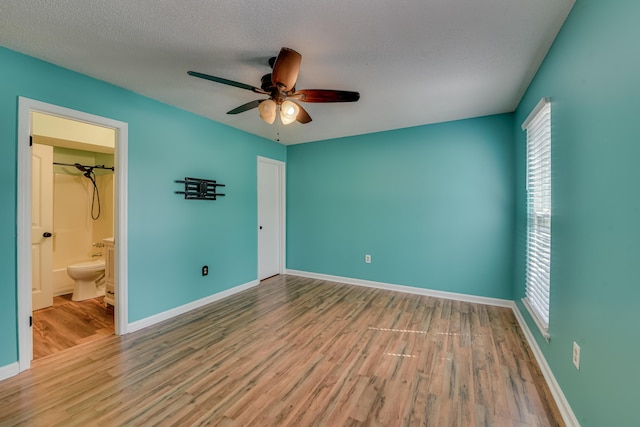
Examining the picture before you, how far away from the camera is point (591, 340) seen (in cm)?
131

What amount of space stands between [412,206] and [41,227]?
4769mm

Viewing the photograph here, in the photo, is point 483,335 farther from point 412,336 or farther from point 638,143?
point 638,143

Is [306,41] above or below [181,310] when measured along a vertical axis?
above

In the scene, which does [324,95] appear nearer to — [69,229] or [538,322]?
[538,322]

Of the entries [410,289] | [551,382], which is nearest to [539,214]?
[551,382]

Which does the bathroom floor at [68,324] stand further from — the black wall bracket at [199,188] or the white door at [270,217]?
the white door at [270,217]

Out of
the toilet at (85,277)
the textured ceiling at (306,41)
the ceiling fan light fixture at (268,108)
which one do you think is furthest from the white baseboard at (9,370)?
the ceiling fan light fixture at (268,108)

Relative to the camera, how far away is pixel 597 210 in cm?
127

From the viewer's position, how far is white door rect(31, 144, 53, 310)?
3.17 metres

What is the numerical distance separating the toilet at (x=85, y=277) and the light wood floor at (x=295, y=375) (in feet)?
5.17

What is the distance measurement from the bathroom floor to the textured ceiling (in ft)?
7.99

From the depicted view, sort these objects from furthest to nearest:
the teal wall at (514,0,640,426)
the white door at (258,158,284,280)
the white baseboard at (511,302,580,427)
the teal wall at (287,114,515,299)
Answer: the white door at (258,158,284,280) < the teal wall at (287,114,515,299) < the white baseboard at (511,302,580,427) < the teal wall at (514,0,640,426)

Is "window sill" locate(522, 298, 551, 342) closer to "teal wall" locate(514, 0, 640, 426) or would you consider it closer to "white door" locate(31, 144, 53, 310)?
"teal wall" locate(514, 0, 640, 426)

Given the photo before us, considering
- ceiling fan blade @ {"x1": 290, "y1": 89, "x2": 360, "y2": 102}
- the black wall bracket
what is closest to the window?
ceiling fan blade @ {"x1": 290, "y1": 89, "x2": 360, "y2": 102}
